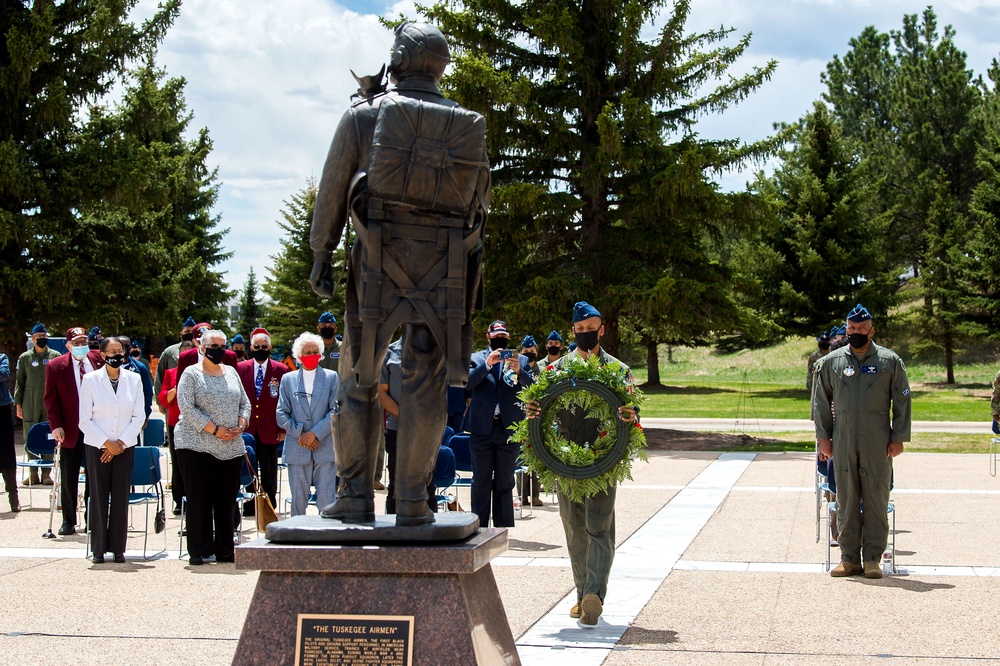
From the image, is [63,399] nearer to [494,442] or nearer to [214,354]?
[214,354]

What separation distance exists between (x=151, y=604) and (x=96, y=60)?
22200 mm

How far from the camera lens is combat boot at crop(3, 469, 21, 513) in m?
13.2

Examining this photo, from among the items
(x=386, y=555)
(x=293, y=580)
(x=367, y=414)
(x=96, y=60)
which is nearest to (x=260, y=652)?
(x=293, y=580)

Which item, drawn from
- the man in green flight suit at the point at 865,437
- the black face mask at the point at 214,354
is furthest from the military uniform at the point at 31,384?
the man in green flight suit at the point at 865,437

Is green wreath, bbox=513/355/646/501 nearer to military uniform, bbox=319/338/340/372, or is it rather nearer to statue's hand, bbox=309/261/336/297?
statue's hand, bbox=309/261/336/297

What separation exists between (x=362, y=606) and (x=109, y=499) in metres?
5.74

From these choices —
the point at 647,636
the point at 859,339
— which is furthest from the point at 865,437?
the point at 647,636

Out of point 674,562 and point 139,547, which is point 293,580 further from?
point 139,547

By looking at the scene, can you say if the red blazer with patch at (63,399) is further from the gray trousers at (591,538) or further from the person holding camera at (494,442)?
the gray trousers at (591,538)

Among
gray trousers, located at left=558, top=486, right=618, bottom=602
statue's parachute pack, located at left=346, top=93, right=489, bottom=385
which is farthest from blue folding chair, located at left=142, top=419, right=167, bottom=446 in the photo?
statue's parachute pack, located at left=346, top=93, right=489, bottom=385

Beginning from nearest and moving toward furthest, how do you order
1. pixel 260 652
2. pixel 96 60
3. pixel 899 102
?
pixel 260 652, pixel 96 60, pixel 899 102

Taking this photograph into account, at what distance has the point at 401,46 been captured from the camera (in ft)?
18.8

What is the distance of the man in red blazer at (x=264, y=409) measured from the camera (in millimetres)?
12102

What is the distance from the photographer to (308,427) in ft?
35.0
